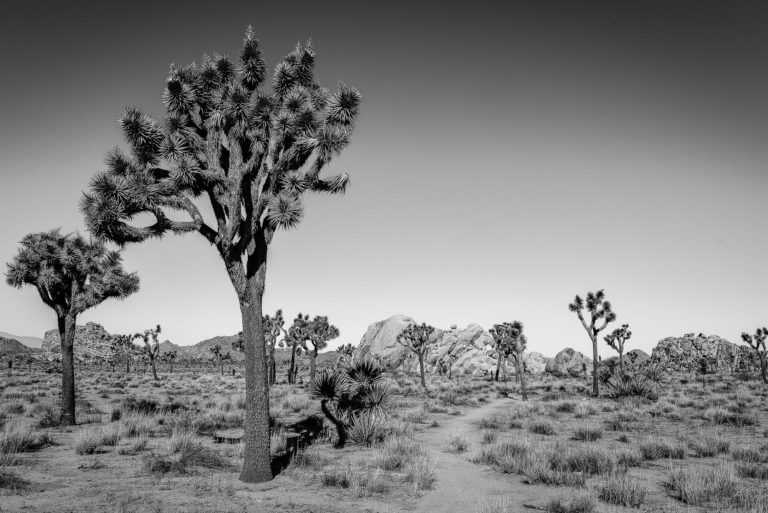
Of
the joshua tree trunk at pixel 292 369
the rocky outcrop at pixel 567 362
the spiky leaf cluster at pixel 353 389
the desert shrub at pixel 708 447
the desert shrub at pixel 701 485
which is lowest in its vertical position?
the rocky outcrop at pixel 567 362

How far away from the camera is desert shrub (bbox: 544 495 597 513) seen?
24.4ft

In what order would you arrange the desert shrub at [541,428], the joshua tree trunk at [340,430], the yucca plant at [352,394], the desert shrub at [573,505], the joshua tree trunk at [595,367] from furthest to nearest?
the joshua tree trunk at [595,367] < the desert shrub at [541,428] < the yucca plant at [352,394] < the joshua tree trunk at [340,430] < the desert shrub at [573,505]

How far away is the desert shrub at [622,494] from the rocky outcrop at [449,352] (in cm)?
5597

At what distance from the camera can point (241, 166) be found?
9188 millimetres

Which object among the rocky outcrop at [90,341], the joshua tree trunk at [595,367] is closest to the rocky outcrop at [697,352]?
the joshua tree trunk at [595,367]

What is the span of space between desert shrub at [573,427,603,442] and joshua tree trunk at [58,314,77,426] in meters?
18.5

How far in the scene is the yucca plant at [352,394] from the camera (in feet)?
46.0

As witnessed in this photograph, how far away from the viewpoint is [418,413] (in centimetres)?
2080

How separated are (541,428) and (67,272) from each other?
19.2m

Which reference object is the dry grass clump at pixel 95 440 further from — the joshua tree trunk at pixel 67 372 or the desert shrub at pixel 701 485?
the desert shrub at pixel 701 485

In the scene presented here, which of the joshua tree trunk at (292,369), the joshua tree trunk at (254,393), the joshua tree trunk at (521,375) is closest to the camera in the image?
the joshua tree trunk at (254,393)

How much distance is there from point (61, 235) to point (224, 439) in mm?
10594

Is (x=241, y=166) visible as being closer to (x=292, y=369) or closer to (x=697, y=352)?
(x=292, y=369)

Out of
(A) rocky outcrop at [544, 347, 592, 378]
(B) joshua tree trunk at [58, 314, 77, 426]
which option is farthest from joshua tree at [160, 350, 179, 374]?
(A) rocky outcrop at [544, 347, 592, 378]
